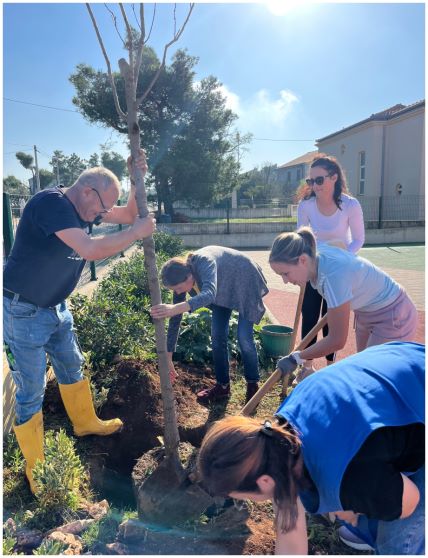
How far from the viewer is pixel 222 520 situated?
212cm

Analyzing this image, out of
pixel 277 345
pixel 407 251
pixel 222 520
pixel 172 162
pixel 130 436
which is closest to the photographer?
pixel 222 520

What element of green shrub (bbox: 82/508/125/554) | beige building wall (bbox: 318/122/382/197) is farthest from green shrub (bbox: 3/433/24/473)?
beige building wall (bbox: 318/122/382/197)

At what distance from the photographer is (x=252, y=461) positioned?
1249 millimetres

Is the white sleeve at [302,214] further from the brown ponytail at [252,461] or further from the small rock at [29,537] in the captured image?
the small rock at [29,537]

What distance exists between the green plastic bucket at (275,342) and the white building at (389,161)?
50.4ft

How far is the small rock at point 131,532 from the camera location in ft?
6.47

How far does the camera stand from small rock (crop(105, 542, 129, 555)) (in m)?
1.88

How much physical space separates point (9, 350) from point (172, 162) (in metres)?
19.6

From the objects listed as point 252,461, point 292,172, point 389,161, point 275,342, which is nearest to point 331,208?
point 275,342

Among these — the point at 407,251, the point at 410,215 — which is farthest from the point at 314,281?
the point at 410,215

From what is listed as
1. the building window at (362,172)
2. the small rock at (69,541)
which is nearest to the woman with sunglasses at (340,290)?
the small rock at (69,541)

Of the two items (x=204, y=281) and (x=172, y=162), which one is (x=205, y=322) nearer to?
(x=204, y=281)

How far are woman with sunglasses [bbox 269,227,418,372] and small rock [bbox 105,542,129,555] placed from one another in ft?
3.93

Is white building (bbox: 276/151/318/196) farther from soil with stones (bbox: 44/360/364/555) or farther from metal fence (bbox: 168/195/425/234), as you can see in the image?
soil with stones (bbox: 44/360/364/555)
